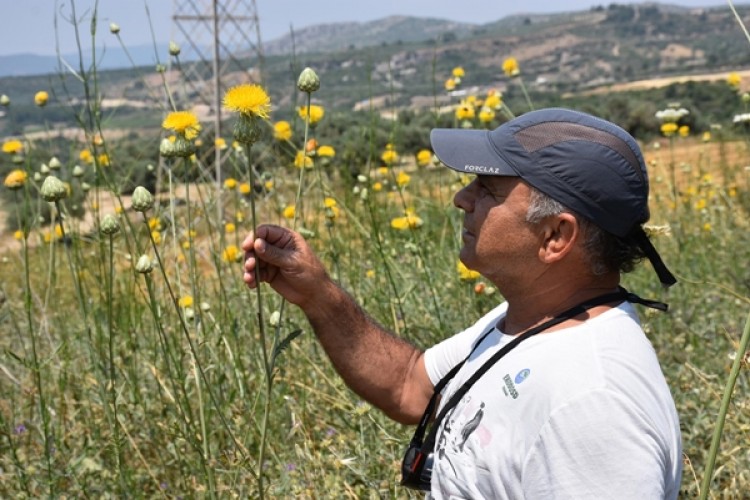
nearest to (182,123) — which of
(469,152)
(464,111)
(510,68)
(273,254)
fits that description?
(273,254)

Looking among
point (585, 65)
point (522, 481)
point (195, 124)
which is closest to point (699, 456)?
point (522, 481)

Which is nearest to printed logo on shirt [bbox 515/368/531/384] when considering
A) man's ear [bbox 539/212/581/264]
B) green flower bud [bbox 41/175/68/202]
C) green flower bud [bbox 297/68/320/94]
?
man's ear [bbox 539/212/581/264]

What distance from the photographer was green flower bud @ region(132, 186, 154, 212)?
4.69 feet

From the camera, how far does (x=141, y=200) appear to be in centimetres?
144

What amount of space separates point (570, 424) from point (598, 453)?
5cm

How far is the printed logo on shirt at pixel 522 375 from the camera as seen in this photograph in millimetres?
1201

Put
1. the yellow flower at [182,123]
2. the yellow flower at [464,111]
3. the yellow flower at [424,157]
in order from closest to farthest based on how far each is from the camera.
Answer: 1. the yellow flower at [182,123]
2. the yellow flower at [464,111]
3. the yellow flower at [424,157]

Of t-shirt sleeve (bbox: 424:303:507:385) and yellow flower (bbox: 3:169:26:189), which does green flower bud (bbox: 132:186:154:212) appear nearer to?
t-shirt sleeve (bbox: 424:303:507:385)

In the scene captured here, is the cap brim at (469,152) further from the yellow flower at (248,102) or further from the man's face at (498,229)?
the yellow flower at (248,102)

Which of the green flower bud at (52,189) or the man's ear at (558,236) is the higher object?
the green flower bud at (52,189)

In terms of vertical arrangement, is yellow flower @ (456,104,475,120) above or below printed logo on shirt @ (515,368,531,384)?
above

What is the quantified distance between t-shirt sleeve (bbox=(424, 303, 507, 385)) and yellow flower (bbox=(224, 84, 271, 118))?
672mm

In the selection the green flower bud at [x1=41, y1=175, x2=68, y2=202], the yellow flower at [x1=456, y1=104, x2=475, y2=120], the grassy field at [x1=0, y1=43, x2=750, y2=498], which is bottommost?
the grassy field at [x1=0, y1=43, x2=750, y2=498]

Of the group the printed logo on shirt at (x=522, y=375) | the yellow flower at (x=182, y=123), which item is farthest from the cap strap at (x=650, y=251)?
the yellow flower at (x=182, y=123)
